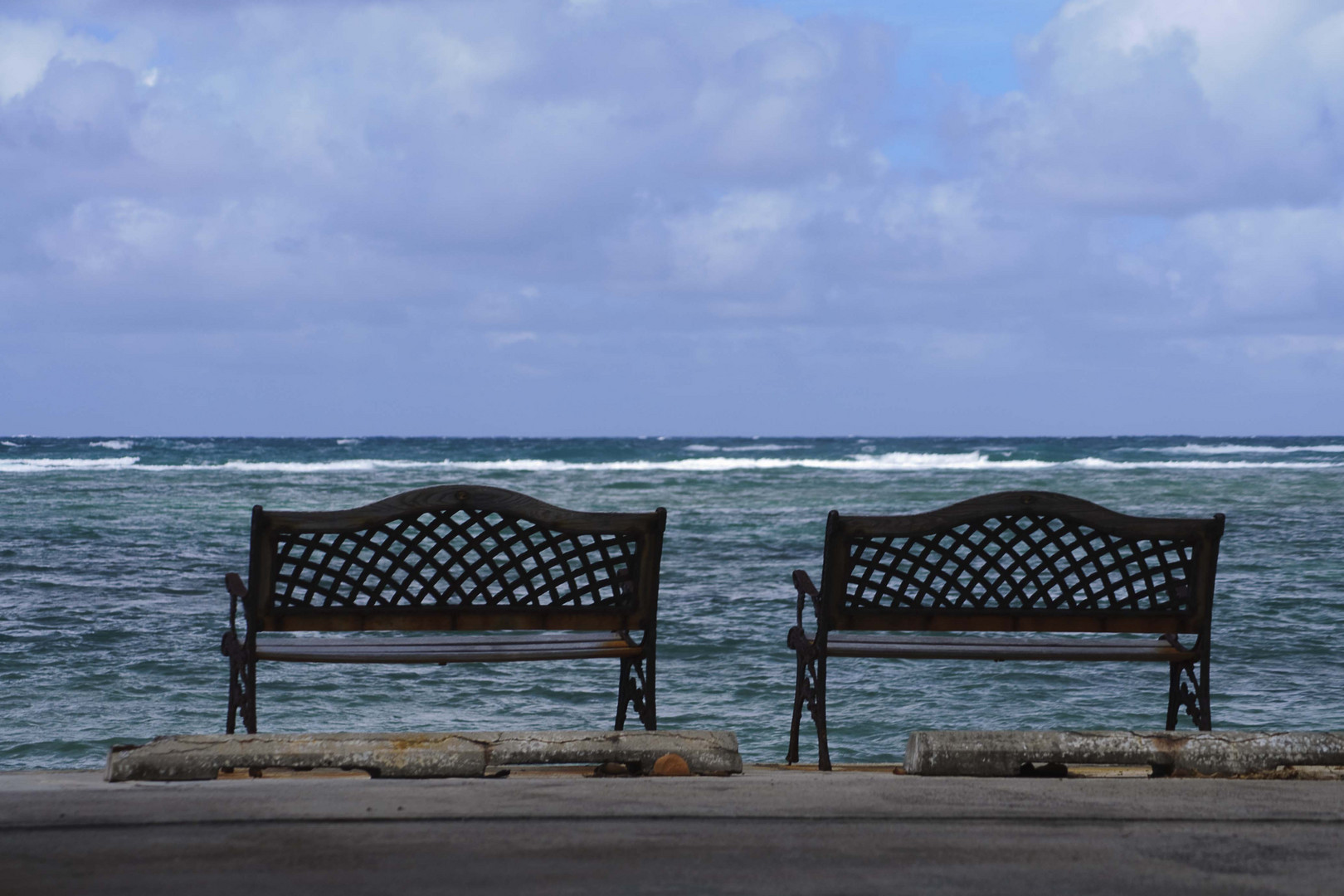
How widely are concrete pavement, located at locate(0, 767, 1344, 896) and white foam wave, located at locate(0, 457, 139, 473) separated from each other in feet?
113

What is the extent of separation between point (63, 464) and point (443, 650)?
41.2 m

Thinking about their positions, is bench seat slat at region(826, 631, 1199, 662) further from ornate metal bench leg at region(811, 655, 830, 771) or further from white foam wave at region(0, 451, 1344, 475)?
white foam wave at region(0, 451, 1344, 475)

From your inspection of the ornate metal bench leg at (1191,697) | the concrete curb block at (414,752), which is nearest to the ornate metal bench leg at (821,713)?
the concrete curb block at (414,752)

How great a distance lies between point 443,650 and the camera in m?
4.41

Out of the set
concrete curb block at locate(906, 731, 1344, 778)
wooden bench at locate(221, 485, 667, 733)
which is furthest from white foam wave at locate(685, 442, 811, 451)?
concrete curb block at locate(906, 731, 1344, 778)

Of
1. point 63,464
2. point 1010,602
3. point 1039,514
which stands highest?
point 1039,514

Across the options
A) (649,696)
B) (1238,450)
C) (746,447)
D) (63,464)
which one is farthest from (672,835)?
(746,447)

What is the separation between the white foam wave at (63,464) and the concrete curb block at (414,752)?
33.8 m

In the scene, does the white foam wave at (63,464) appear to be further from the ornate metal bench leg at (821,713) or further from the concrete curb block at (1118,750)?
the concrete curb block at (1118,750)

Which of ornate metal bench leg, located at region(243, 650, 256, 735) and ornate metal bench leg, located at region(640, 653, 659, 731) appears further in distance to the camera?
ornate metal bench leg, located at region(640, 653, 659, 731)

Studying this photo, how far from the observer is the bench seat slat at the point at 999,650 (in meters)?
4.44

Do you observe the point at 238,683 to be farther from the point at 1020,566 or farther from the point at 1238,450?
the point at 1238,450

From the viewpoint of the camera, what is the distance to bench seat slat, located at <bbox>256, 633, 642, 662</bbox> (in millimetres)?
4316

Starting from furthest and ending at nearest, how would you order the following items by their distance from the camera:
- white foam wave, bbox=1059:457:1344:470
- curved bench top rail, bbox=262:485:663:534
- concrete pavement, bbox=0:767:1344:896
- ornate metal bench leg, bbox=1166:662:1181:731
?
white foam wave, bbox=1059:457:1344:470, ornate metal bench leg, bbox=1166:662:1181:731, curved bench top rail, bbox=262:485:663:534, concrete pavement, bbox=0:767:1344:896
